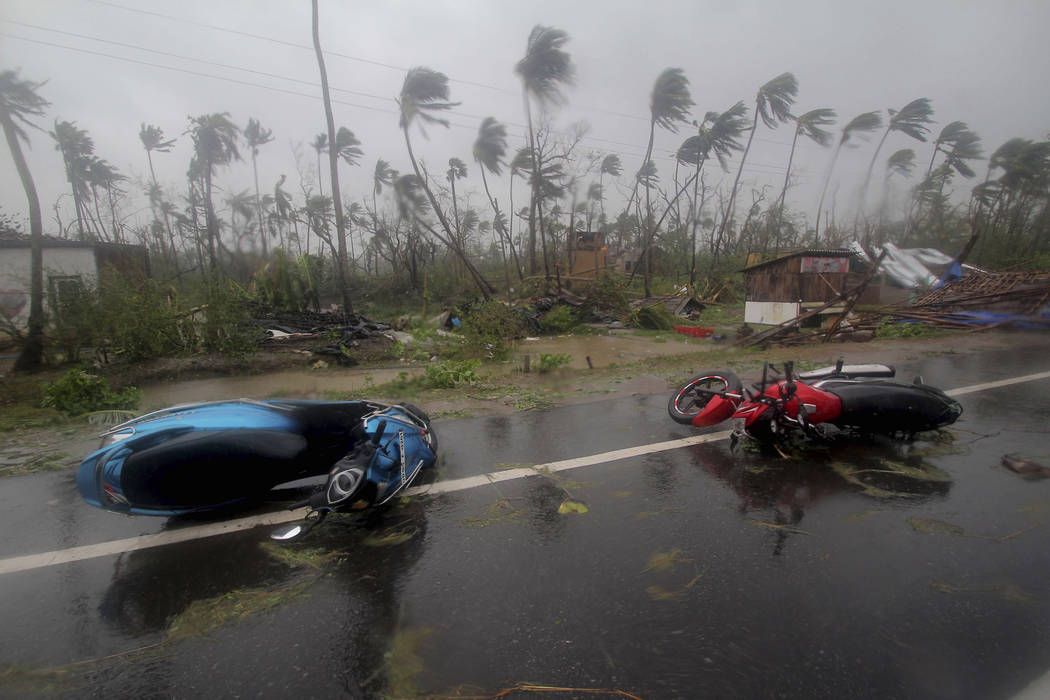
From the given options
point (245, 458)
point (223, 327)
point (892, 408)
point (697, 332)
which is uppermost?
point (223, 327)

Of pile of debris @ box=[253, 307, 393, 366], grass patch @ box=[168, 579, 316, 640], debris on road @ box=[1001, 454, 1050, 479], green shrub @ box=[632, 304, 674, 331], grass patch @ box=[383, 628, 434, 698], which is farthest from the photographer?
green shrub @ box=[632, 304, 674, 331]

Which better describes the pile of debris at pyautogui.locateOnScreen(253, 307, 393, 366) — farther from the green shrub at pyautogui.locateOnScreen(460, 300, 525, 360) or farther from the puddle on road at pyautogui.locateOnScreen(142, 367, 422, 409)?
the green shrub at pyautogui.locateOnScreen(460, 300, 525, 360)

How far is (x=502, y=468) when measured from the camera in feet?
13.5

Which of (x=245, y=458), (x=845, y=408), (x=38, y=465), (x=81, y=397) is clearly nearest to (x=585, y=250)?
(x=81, y=397)

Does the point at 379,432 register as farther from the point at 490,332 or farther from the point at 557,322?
the point at 557,322

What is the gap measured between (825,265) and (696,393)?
13994mm

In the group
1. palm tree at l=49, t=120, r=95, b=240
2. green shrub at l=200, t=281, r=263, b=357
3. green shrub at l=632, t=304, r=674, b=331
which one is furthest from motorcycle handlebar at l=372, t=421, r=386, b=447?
palm tree at l=49, t=120, r=95, b=240

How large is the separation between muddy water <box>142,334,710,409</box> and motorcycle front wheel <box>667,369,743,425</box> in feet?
12.2

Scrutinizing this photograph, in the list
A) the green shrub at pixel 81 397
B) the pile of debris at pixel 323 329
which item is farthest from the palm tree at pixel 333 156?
the green shrub at pixel 81 397

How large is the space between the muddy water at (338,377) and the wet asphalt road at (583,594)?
15.1 feet

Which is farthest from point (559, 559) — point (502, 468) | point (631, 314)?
point (631, 314)

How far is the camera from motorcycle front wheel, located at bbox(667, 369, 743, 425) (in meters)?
4.98

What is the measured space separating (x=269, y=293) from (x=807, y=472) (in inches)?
691

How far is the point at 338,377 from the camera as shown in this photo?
405 inches
